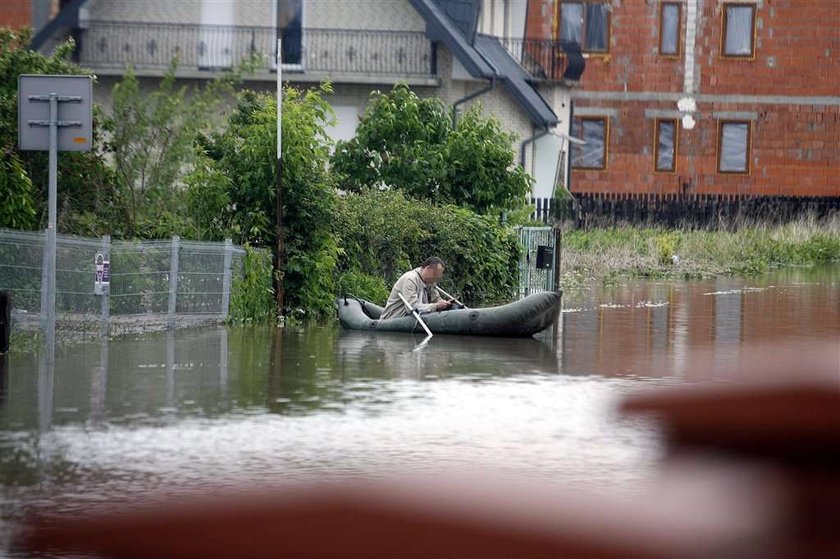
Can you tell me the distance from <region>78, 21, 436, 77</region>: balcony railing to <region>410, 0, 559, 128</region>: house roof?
87 cm

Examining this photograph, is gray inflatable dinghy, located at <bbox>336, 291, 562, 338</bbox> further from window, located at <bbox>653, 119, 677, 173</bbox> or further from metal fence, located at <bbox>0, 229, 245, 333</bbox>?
window, located at <bbox>653, 119, 677, 173</bbox>

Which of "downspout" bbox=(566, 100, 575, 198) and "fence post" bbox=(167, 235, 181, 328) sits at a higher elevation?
"downspout" bbox=(566, 100, 575, 198)

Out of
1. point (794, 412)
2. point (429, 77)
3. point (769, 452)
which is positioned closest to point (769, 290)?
point (429, 77)

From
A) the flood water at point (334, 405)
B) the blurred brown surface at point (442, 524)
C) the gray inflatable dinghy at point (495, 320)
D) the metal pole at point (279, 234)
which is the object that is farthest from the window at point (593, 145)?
the blurred brown surface at point (442, 524)

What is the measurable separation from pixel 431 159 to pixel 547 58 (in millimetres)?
16203

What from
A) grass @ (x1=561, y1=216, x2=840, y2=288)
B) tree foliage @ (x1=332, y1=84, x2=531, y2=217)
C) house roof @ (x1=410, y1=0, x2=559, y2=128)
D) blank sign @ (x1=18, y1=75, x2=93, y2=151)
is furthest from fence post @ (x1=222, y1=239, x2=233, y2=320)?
house roof @ (x1=410, y1=0, x2=559, y2=128)

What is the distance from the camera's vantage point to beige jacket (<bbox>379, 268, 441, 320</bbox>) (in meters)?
22.7

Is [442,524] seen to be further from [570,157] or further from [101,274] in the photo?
[570,157]

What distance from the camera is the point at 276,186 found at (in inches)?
981

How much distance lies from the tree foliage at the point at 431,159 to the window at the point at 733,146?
21764 mm

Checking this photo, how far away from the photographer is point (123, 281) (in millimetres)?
21688

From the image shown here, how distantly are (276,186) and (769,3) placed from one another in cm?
3151

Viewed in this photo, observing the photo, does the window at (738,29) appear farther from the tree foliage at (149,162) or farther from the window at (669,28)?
the tree foliage at (149,162)

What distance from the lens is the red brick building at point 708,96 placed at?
52969 millimetres
